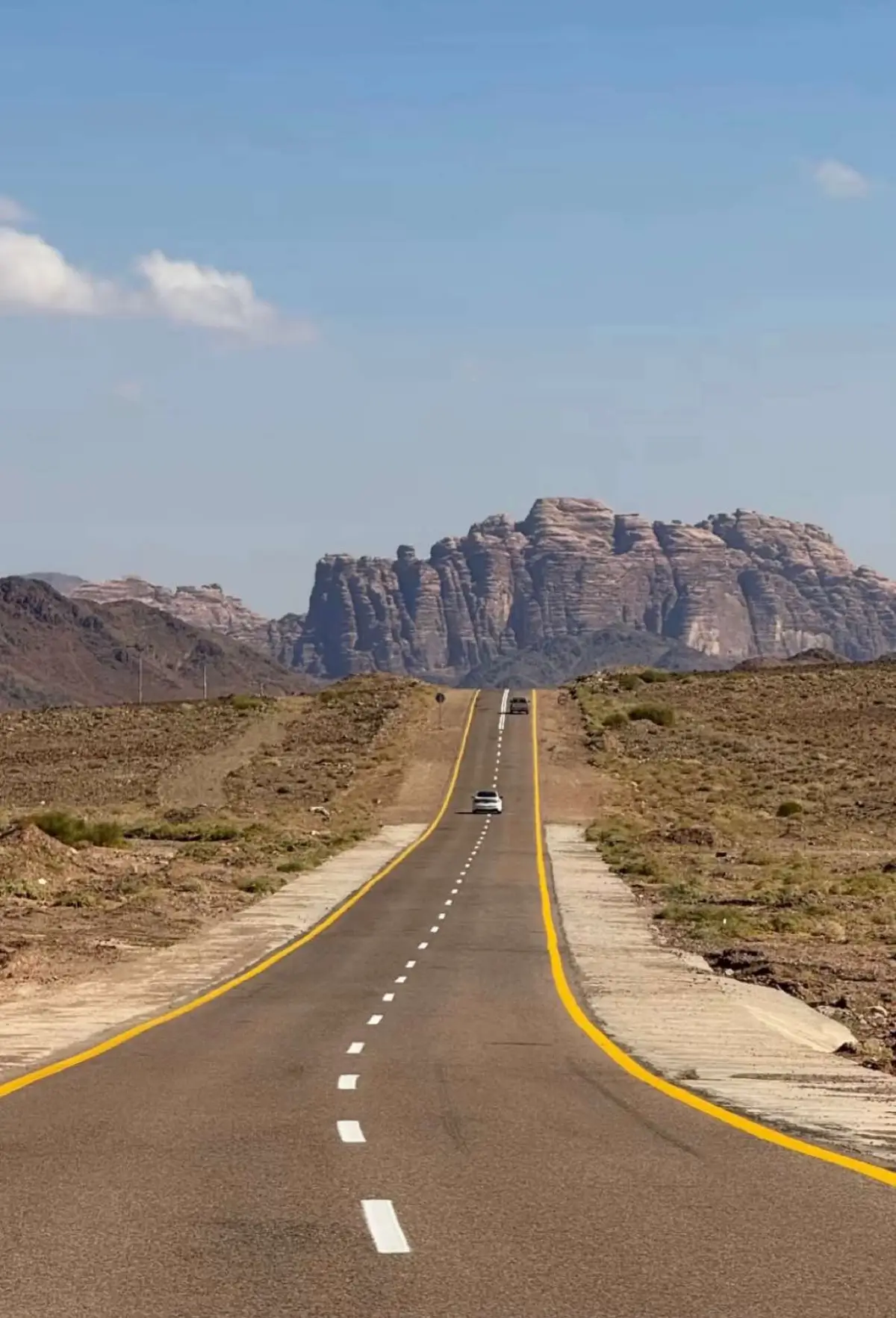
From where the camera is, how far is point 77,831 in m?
73.4

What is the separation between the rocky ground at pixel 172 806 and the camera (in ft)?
154

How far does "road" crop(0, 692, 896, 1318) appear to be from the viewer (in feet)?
28.6

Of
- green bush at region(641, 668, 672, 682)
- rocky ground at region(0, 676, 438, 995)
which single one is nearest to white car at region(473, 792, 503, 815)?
rocky ground at region(0, 676, 438, 995)

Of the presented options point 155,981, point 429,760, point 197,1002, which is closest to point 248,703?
point 429,760

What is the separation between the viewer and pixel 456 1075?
1914cm

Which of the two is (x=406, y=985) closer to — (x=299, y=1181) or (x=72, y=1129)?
(x=72, y=1129)

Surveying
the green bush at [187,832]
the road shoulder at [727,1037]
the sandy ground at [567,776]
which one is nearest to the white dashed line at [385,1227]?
the road shoulder at [727,1037]

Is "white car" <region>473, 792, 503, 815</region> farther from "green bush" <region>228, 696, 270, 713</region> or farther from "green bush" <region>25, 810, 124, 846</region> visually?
"green bush" <region>228, 696, 270, 713</region>

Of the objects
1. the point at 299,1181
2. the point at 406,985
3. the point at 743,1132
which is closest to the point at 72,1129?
the point at 299,1181

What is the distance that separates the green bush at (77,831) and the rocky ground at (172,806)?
12 centimetres

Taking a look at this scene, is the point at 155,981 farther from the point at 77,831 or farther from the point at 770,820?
the point at 770,820

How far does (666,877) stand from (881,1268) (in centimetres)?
5420

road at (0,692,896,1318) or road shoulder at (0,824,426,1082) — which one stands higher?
road at (0,692,896,1318)

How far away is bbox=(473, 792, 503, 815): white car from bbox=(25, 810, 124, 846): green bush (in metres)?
22.3
